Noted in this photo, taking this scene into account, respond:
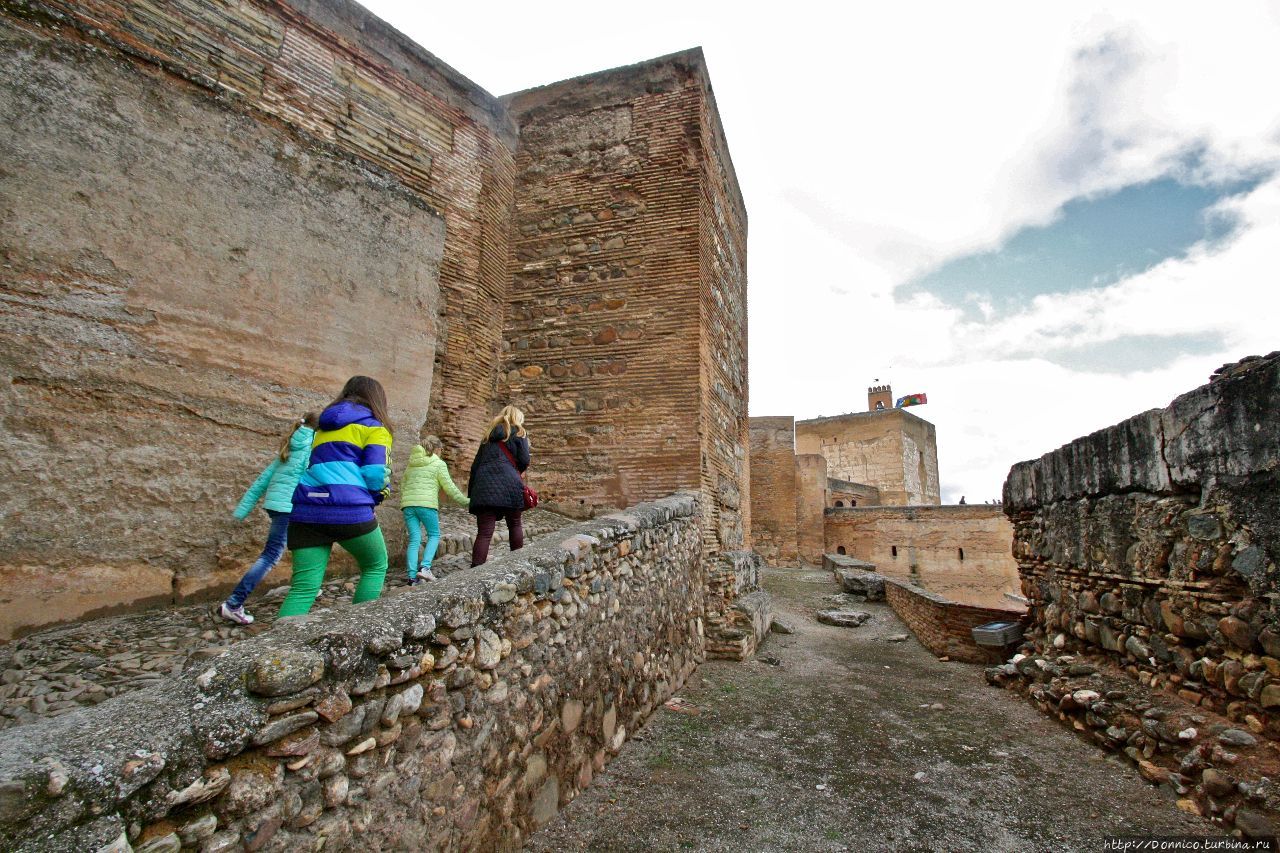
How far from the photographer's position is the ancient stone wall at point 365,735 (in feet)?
4.21

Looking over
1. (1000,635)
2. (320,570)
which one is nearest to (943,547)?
(1000,635)

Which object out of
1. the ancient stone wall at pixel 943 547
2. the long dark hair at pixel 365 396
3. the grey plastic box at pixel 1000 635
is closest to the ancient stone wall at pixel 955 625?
the grey plastic box at pixel 1000 635

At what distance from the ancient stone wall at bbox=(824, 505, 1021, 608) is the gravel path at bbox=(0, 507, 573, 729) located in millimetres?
15674

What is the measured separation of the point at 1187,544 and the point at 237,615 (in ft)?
16.9

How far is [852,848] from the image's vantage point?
2504 millimetres

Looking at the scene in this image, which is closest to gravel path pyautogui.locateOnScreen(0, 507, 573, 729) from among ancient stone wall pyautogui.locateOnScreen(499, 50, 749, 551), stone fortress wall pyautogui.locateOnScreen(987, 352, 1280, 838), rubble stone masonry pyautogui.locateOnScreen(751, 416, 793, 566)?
ancient stone wall pyautogui.locateOnScreen(499, 50, 749, 551)

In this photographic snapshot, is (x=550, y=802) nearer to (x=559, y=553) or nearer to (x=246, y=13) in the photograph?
(x=559, y=553)

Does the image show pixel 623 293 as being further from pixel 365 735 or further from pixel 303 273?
pixel 365 735

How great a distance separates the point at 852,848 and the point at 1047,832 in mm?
877

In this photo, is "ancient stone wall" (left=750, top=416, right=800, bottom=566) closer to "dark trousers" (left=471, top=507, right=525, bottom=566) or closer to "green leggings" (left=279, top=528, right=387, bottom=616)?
"dark trousers" (left=471, top=507, right=525, bottom=566)

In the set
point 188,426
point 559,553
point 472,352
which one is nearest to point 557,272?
point 472,352

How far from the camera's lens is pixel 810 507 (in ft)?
62.2

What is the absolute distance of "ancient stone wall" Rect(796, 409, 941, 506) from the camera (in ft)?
88.7

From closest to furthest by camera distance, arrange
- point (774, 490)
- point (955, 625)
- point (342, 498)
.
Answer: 1. point (342, 498)
2. point (955, 625)
3. point (774, 490)
